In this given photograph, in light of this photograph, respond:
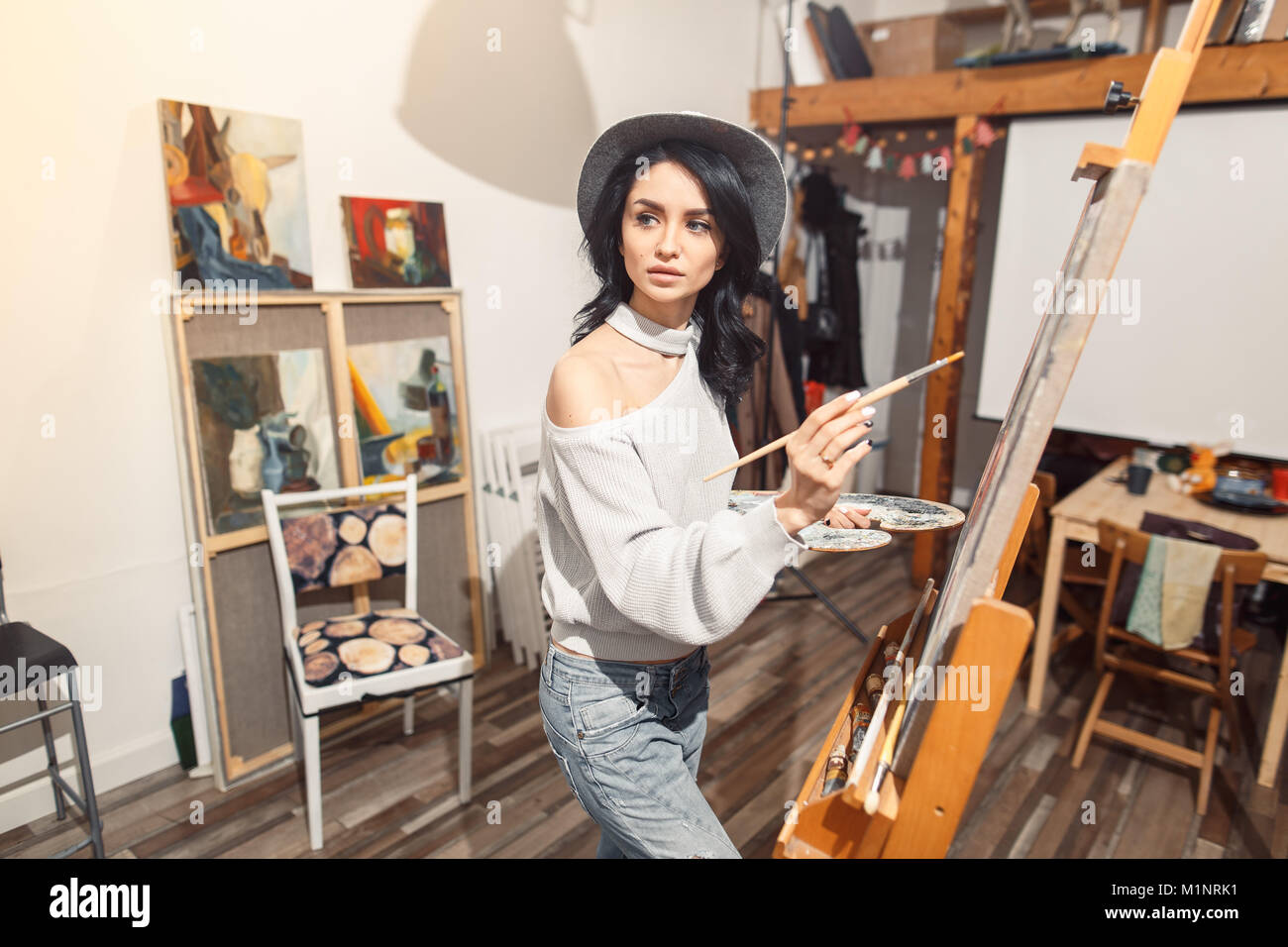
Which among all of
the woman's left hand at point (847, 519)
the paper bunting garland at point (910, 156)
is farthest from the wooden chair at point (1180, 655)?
the paper bunting garland at point (910, 156)

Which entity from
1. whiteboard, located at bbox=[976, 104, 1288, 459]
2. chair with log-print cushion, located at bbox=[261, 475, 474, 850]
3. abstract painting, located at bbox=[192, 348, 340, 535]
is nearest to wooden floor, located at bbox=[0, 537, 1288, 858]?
chair with log-print cushion, located at bbox=[261, 475, 474, 850]

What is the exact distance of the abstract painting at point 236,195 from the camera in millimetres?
2160

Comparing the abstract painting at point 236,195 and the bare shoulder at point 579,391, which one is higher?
the abstract painting at point 236,195

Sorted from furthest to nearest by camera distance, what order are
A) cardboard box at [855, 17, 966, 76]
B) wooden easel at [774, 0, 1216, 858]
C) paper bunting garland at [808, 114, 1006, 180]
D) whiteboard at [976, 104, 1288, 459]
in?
cardboard box at [855, 17, 966, 76] < paper bunting garland at [808, 114, 1006, 180] < whiteboard at [976, 104, 1288, 459] < wooden easel at [774, 0, 1216, 858]

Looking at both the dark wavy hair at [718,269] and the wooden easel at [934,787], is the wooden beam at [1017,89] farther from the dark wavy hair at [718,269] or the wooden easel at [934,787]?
the wooden easel at [934,787]

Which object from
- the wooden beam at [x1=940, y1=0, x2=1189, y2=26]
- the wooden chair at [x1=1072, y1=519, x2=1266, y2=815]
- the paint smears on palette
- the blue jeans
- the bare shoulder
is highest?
the wooden beam at [x1=940, y1=0, x2=1189, y2=26]

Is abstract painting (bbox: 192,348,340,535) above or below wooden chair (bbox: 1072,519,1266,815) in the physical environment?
above

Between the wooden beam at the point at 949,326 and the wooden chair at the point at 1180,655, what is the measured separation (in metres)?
1.21

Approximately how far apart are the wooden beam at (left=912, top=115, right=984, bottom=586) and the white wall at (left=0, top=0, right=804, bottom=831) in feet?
6.37

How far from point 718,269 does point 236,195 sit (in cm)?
169

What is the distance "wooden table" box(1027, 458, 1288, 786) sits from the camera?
7.95 ft

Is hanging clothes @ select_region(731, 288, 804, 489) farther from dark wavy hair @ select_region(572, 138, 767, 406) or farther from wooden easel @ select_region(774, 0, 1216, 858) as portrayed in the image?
wooden easel @ select_region(774, 0, 1216, 858)

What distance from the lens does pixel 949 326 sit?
382cm

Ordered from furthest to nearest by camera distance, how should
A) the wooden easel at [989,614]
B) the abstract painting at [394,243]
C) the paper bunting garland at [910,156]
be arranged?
1. the paper bunting garland at [910,156]
2. the abstract painting at [394,243]
3. the wooden easel at [989,614]
